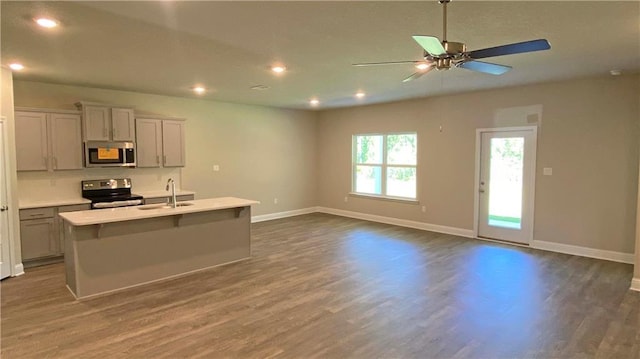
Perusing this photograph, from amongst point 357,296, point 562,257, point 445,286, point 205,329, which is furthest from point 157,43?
point 562,257

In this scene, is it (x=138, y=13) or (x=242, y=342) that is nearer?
(x=138, y=13)

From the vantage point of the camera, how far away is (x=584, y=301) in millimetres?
3854

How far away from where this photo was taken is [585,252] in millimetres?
5535

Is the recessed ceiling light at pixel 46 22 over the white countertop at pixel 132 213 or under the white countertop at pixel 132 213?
over

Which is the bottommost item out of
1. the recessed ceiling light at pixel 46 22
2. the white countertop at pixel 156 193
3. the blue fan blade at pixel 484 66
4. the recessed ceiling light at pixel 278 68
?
the white countertop at pixel 156 193

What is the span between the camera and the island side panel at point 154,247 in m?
4.04

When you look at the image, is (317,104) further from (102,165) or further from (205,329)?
(205,329)

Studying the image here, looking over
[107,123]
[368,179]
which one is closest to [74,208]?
[107,123]

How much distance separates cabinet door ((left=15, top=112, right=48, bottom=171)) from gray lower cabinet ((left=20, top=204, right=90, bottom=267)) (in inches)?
26.7

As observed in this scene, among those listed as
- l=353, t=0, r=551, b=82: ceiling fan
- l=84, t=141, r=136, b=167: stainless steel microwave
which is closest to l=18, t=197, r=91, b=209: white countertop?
l=84, t=141, r=136, b=167: stainless steel microwave

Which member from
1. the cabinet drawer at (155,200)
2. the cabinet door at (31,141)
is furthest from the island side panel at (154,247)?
the cabinet door at (31,141)

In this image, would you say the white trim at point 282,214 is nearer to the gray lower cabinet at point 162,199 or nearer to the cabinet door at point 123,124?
the gray lower cabinet at point 162,199

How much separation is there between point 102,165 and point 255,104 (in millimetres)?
3296

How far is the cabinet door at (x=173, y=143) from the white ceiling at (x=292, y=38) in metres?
1.09
